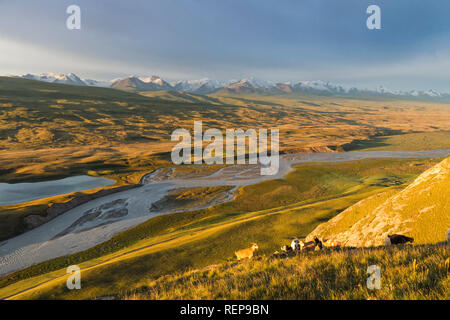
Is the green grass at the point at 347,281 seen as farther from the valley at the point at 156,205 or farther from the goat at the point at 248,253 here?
the goat at the point at 248,253

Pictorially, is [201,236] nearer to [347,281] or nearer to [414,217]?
[414,217]

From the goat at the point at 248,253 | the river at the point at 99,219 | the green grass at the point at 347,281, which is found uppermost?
the green grass at the point at 347,281

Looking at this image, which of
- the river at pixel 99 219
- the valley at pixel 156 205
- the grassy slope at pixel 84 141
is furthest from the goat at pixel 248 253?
the grassy slope at pixel 84 141

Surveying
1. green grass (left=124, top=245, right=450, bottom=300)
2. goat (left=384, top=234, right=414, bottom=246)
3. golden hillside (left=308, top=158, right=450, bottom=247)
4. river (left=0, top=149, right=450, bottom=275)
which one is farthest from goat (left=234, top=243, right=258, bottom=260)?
river (left=0, top=149, right=450, bottom=275)

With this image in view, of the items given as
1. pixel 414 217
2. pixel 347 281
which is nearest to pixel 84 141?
pixel 414 217

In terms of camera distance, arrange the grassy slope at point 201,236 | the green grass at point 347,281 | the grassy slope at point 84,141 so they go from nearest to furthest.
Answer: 1. the green grass at point 347,281
2. the grassy slope at point 201,236
3. the grassy slope at point 84,141

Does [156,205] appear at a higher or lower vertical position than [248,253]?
lower

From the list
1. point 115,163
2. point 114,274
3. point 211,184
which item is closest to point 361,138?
point 211,184
